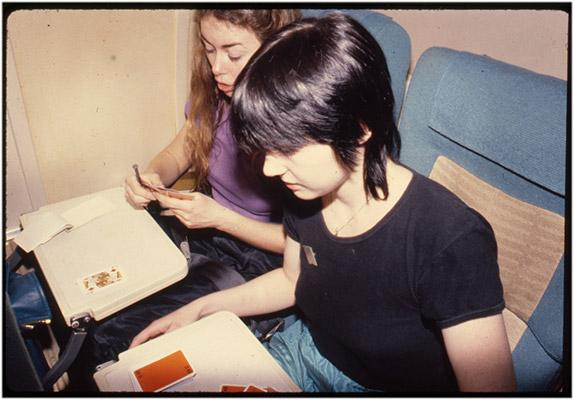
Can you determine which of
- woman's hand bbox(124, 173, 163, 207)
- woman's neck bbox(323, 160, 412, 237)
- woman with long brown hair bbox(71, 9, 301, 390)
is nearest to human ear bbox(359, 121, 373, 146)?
woman's neck bbox(323, 160, 412, 237)

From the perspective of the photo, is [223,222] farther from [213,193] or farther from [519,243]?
[519,243]

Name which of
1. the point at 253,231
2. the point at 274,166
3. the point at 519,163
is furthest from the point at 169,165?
the point at 519,163

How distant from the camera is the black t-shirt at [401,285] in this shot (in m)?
0.96

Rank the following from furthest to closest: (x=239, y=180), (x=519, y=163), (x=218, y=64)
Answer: (x=239, y=180) → (x=218, y=64) → (x=519, y=163)

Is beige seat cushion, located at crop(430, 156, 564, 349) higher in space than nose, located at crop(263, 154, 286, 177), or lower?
lower

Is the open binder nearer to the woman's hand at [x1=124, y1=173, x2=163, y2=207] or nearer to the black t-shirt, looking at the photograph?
the black t-shirt

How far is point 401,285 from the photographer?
1.07 m

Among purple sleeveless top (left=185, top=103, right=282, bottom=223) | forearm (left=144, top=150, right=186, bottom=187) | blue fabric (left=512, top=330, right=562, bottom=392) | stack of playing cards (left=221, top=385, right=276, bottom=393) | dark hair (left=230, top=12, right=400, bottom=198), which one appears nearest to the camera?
dark hair (left=230, top=12, right=400, bottom=198)

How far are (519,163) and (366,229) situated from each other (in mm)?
447

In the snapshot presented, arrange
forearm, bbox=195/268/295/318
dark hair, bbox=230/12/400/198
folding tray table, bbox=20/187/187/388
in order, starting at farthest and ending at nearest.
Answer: forearm, bbox=195/268/295/318 → folding tray table, bbox=20/187/187/388 → dark hair, bbox=230/12/400/198

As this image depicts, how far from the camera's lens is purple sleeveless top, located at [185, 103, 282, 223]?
1.84 meters

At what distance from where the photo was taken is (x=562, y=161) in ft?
3.35

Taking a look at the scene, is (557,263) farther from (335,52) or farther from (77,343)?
(77,343)

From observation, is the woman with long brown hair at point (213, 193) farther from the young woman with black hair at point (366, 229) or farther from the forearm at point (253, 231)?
the young woman with black hair at point (366, 229)
